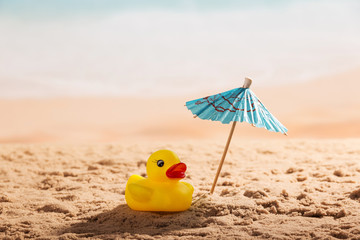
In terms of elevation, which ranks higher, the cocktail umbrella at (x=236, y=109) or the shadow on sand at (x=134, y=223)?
the cocktail umbrella at (x=236, y=109)

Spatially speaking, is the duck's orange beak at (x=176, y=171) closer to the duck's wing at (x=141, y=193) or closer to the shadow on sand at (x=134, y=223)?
the duck's wing at (x=141, y=193)

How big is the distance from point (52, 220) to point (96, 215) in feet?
1.09

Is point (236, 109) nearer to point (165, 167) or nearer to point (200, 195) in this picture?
point (165, 167)

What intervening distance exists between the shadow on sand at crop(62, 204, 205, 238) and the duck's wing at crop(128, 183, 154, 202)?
0.43 feet

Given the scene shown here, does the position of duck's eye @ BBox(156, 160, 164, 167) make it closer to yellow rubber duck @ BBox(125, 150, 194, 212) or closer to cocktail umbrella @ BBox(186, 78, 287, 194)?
yellow rubber duck @ BBox(125, 150, 194, 212)

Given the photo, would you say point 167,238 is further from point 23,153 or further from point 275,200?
point 23,153

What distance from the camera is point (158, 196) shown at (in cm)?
327

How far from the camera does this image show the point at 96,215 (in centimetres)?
346

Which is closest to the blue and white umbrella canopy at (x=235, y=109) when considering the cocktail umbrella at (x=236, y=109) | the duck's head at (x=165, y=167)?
the cocktail umbrella at (x=236, y=109)

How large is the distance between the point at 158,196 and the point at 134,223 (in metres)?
0.26

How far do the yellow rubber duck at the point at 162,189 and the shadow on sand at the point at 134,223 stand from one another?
0.20 feet

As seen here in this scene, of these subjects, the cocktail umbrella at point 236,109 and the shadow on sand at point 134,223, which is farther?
the cocktail umbrella at point 236,109

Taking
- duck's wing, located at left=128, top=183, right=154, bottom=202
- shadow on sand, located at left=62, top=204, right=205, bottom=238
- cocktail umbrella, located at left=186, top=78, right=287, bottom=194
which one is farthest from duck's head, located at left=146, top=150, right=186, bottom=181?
cocktail umbrella, located at left=186, top=78, right=287, bottom=194

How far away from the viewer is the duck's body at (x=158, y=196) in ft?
10.7
